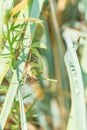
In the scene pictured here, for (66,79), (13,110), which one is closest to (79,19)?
(66,79)

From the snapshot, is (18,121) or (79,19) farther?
(79,19)

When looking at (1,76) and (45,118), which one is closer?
(1,76)

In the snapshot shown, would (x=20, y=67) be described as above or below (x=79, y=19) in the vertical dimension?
below

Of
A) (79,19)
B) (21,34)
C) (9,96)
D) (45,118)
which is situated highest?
(79,19)

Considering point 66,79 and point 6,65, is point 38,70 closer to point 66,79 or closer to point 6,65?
point 6,65

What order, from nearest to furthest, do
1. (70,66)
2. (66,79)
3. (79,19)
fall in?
(70,66)
(66,79)
(79,19)

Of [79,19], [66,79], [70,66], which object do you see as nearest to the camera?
[70,66]

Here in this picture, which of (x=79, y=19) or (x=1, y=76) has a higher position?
(x=79, y=19)

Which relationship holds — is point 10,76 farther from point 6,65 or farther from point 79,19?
point 79,19

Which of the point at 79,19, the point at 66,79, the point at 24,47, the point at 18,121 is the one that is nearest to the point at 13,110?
the point at 18,121
